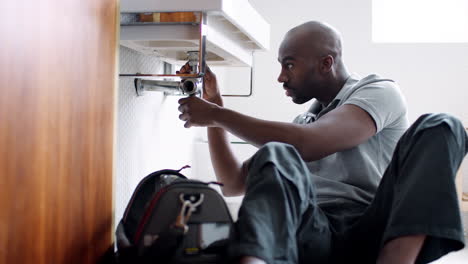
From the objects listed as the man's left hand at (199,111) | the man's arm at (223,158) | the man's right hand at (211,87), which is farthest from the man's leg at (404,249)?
the man's right hand at (211,87)

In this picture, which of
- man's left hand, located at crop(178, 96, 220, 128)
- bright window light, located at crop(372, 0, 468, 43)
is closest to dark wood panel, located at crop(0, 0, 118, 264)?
man's left hand, located at crop(178, 96, 220, 128)

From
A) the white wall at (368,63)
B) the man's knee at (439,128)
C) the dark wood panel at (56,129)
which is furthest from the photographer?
the white wall at (368,63)

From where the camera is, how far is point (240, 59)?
4.69 feet

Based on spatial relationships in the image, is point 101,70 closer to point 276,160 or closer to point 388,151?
point 276,160

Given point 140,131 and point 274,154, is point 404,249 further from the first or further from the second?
point 140,131

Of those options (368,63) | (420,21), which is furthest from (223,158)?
(420,21)

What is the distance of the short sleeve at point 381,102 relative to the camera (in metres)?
1.04

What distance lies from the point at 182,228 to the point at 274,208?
5.6 inches

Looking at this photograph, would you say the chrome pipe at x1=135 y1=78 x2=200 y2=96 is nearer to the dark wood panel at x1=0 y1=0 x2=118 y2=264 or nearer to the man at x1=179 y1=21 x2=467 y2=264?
the man at x1=179 y1=21 x2=467 y2=264

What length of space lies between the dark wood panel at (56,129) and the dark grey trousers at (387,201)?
24 cm

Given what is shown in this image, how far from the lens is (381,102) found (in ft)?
3.46

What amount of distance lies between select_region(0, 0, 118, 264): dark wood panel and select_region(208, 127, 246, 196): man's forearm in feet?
1.52

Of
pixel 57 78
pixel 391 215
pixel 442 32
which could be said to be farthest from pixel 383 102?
pixel 442 32

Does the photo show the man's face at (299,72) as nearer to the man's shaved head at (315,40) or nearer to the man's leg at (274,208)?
the man's shaved head at (315,40)
